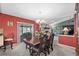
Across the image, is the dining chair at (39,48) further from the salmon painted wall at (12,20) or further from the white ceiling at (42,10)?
the white ceiling at (42,10)

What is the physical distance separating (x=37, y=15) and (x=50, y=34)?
0.43 m

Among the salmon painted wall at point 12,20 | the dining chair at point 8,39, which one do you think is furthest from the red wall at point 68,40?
the dining chair at point 8,39

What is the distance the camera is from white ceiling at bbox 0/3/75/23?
211 centimetres

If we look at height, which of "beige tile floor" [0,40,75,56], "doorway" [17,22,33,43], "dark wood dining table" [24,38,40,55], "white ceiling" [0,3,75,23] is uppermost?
"white ceiling" [0,3,75,23]

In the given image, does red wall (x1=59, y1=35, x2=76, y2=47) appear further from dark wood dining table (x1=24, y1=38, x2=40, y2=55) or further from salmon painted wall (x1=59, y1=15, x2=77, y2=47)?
dark wood dining table (x1=24, y1=38, x2=40, y2=55)

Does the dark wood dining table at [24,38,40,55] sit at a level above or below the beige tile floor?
above

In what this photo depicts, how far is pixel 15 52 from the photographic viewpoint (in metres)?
2.14

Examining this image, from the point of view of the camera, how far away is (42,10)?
2.13 meters

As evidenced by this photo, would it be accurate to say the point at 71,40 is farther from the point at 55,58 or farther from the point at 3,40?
the point at 3,40

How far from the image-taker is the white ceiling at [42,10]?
211 centimetres

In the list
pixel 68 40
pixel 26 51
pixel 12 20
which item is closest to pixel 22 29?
pixel 12 20

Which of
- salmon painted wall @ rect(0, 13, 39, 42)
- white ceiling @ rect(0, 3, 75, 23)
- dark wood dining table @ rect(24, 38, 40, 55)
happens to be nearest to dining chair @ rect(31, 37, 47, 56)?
dark wood dining table @ rect(24, 38, 40, 55)

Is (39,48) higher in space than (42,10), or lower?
lower

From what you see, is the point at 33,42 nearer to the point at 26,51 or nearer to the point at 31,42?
the point at 31,42
